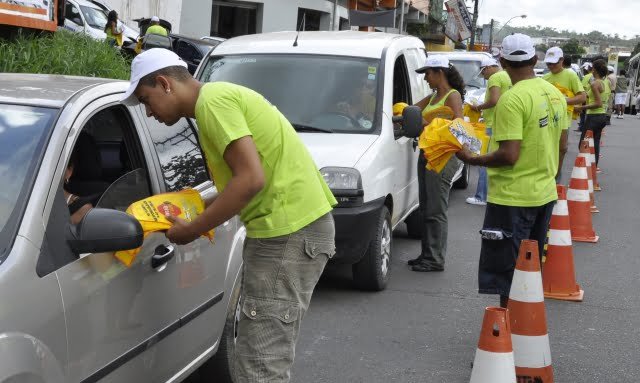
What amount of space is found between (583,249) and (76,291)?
738 cm

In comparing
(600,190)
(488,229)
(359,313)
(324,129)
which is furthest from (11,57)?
(600,190)

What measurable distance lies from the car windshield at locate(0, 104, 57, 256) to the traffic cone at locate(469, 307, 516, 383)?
2097 mm

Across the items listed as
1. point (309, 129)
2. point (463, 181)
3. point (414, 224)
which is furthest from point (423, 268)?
point (463, 181)

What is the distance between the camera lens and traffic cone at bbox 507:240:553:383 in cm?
500

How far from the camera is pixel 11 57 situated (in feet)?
31.8

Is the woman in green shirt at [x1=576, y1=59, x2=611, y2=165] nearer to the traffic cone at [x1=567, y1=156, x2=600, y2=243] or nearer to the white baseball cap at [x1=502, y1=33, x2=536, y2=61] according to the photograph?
the traffic cone at [x1=567, y1=156, x2=600, y2=243]

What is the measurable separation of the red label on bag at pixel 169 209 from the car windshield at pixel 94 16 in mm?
18330

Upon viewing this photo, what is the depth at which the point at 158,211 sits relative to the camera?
344 centimetres

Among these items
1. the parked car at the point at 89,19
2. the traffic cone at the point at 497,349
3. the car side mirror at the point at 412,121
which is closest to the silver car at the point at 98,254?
the traffic cone at the point at 497,349

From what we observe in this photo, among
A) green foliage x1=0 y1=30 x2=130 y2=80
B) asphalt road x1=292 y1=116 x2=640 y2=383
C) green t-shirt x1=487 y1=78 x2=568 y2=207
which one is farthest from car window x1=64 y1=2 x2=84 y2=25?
green t-shirt x1=487 y1=78 x2=568 y2=207

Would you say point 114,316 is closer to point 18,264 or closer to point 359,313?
point 18,264

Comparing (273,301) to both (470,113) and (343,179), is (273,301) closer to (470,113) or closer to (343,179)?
(343,179)

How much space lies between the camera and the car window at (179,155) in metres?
4.25

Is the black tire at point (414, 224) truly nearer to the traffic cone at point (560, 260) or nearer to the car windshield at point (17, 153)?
the traffic cone at point (560, 260)
